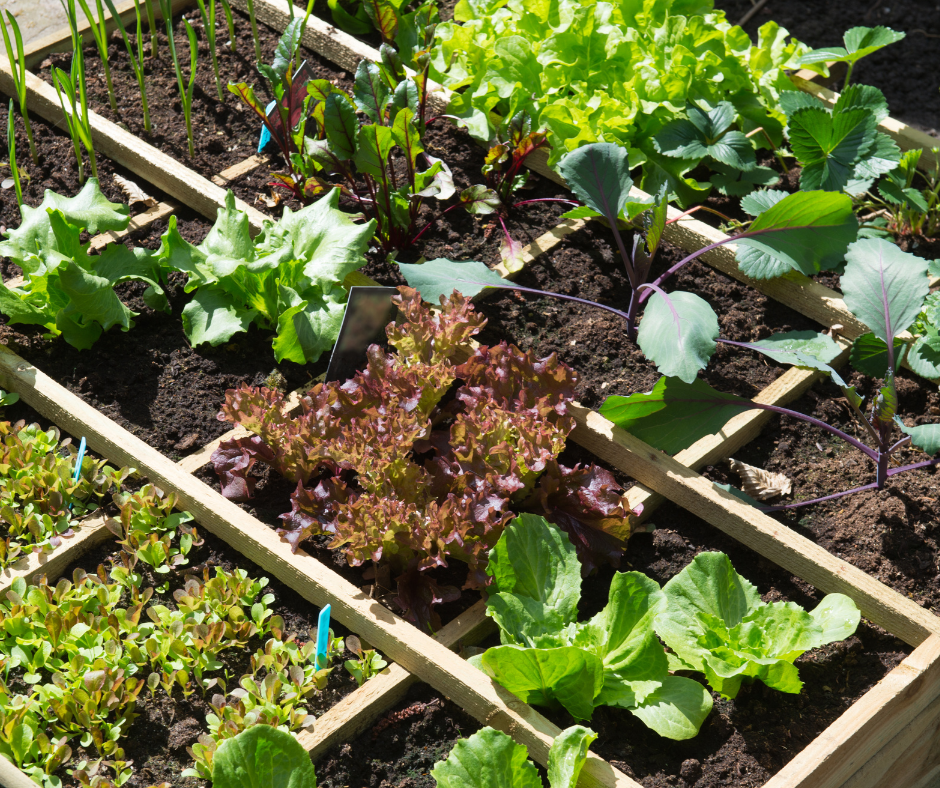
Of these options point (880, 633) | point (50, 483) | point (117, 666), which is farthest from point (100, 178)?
point (880, 633)

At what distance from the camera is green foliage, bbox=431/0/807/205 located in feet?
9.43

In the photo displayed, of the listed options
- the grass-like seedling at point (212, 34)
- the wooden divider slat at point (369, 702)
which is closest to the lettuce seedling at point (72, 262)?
the grass-like seedling at point (212, 34)

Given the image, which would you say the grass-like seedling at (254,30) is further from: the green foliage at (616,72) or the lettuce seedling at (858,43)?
the lettuce seedling at (858,43)

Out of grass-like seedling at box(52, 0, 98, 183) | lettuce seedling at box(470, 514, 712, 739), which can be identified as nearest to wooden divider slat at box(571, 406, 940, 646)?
lettuce seedling at box(470, 514, 712, 739)

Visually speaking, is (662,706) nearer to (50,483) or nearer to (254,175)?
(50,483)

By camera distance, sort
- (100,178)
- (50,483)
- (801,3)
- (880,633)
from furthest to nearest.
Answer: (801,3) < (100,178) < (50,483) < (880,633)

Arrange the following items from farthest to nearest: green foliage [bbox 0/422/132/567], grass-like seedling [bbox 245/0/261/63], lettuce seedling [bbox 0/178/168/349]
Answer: grass-like seedling [bbox 245/0/261/63]
lettuce seedling [bbox 0/178/168/349]
green foliage [bbox 0/422/132/567]

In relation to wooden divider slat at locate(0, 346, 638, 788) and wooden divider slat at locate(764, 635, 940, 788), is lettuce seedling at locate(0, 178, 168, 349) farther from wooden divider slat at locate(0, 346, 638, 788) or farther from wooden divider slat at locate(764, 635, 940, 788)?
wooden divider slat at locate(764, 635, 940, 788)

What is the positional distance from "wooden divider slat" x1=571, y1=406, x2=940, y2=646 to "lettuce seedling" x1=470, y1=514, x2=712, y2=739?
0.37 meters

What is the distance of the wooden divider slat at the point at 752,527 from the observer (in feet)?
6.53

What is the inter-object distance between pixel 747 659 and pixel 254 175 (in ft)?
6.72

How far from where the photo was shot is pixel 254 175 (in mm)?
2990

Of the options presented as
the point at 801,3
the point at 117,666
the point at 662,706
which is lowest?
the point at 117,666

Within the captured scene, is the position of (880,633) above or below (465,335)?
below
